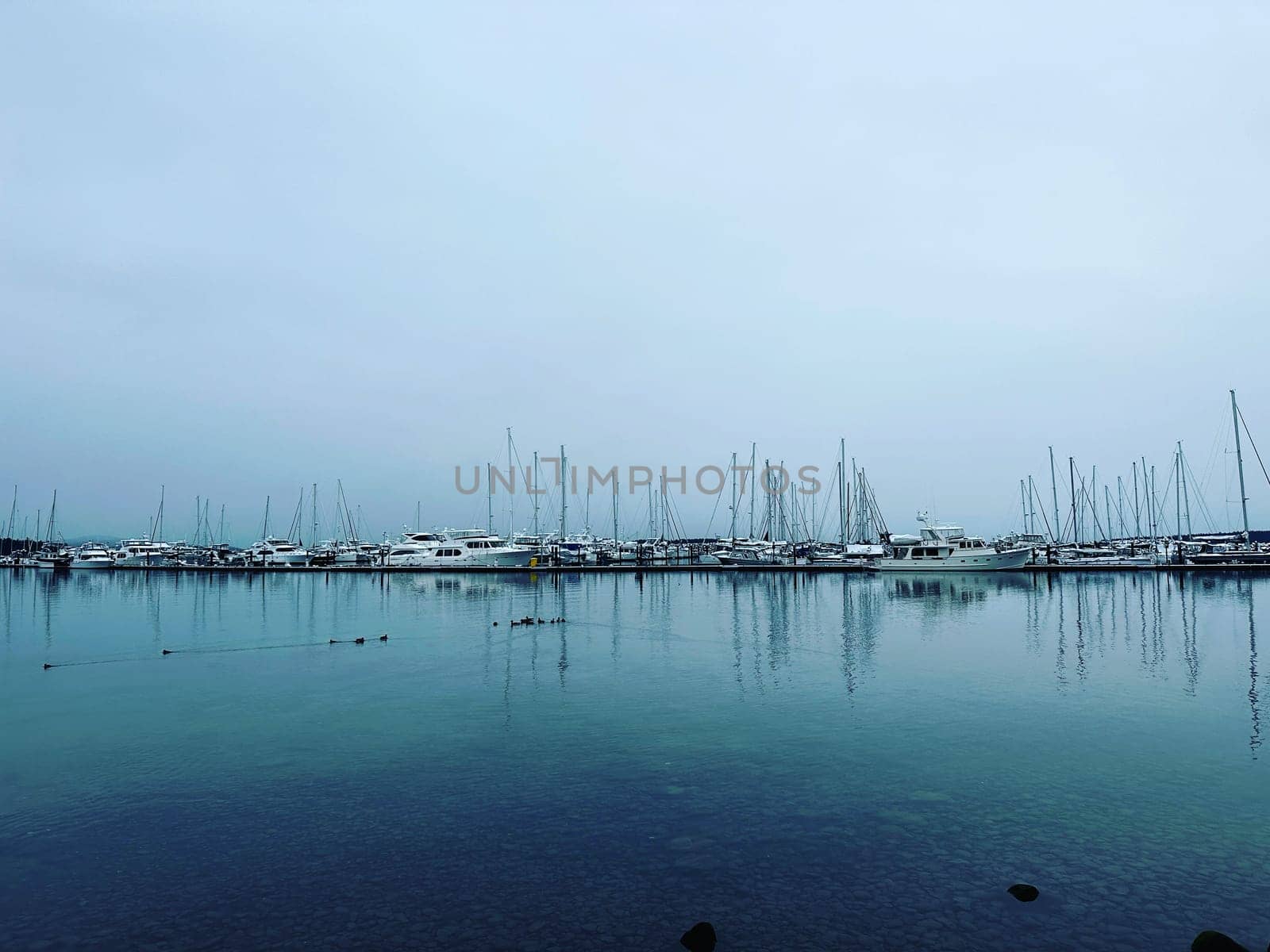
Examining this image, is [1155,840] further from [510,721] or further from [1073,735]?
[510,721]

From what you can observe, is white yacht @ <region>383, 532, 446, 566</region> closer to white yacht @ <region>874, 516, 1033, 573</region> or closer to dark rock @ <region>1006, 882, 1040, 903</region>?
white yacht @ <region>874, 516, 1033, 573</region>

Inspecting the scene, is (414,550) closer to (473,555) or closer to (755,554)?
(473,555)

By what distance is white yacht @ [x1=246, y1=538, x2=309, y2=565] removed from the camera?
136 m

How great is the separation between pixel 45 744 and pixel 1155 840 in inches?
1129

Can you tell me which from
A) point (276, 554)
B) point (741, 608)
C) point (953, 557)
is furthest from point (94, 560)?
point (953, 557)

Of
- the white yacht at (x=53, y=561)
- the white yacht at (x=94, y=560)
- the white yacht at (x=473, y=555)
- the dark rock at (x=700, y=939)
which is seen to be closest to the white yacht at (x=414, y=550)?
the white yacht at (x=473, y=555)

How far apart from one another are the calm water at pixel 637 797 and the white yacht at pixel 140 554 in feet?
388

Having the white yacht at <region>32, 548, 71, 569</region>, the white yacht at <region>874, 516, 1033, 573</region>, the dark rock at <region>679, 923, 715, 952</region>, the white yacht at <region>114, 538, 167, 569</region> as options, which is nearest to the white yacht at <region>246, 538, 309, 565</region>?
the white yacht at <region>114, 538, 167, 569</region>

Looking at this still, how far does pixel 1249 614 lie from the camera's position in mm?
52500

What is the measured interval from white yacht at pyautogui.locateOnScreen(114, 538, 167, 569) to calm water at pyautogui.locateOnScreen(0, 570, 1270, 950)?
388ft

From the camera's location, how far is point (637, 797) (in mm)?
17297

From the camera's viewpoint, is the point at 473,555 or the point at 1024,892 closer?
the point at 1024,892

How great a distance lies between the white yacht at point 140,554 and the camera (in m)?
142

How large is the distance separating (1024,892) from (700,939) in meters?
5.68
